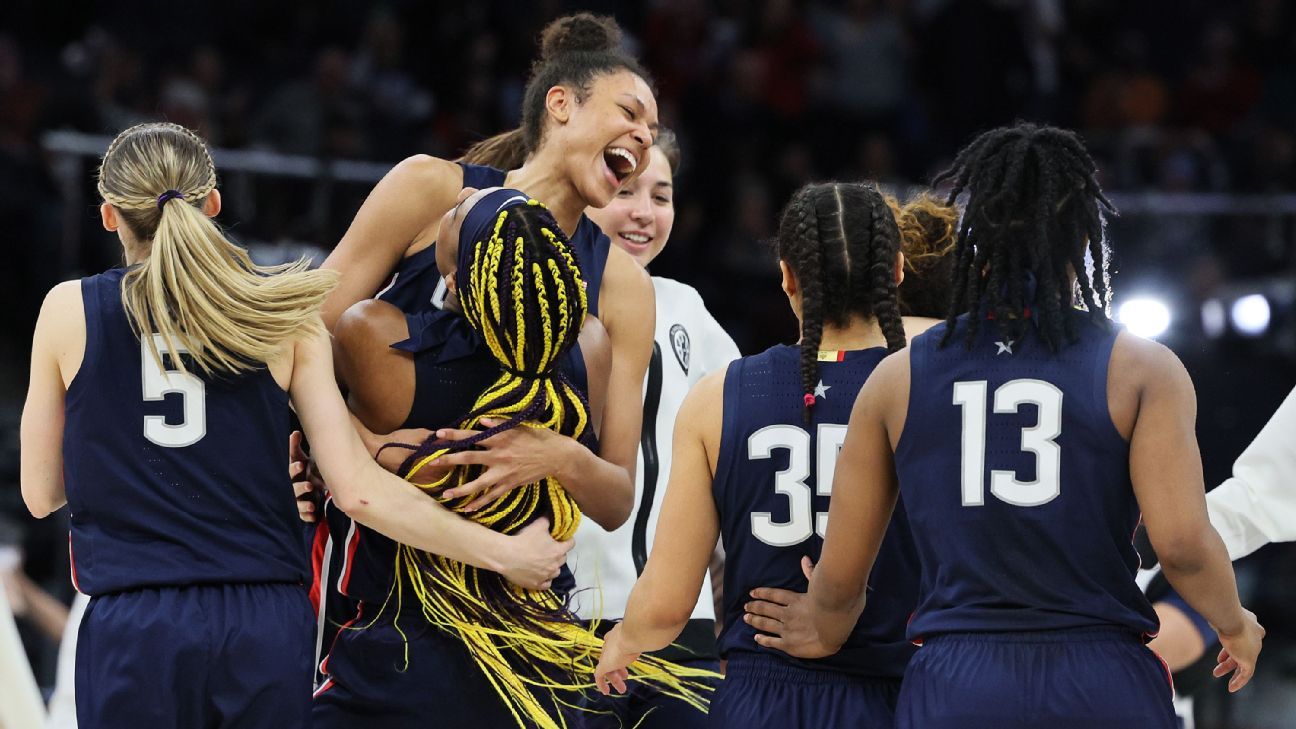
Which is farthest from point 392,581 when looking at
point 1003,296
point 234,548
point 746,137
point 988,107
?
point 988,107

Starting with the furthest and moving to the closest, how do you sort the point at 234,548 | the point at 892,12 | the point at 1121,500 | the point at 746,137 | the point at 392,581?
the point at 892,12 < the point at 746,137 < the point at 392,581 < the point at 234,548 < the point at 1121,500

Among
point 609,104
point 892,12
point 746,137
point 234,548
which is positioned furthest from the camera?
point 892,12

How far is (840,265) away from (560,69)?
105 centimetres

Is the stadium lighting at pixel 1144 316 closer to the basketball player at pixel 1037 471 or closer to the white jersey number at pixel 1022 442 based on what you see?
the basketball player at pixel 1037 471

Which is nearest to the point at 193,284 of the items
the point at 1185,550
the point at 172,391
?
the point at 172,391

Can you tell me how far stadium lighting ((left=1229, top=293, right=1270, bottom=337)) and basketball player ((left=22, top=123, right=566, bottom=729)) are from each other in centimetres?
590

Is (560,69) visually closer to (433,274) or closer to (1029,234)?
(433,274)

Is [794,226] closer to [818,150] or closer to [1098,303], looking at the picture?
[1098,303]

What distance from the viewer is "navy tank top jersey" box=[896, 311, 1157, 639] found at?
2650 millimetres

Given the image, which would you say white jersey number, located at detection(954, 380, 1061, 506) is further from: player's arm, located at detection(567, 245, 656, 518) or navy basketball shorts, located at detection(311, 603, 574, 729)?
navy basketball shorts, located at detection(311, 603, 574, 729)

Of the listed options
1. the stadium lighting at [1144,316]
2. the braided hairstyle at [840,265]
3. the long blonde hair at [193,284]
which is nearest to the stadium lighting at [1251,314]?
the stadium lighting at [1144,316]

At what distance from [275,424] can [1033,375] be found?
1.46 meters

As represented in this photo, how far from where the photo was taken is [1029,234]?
109 inches

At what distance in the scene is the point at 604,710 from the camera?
3.45 metres
